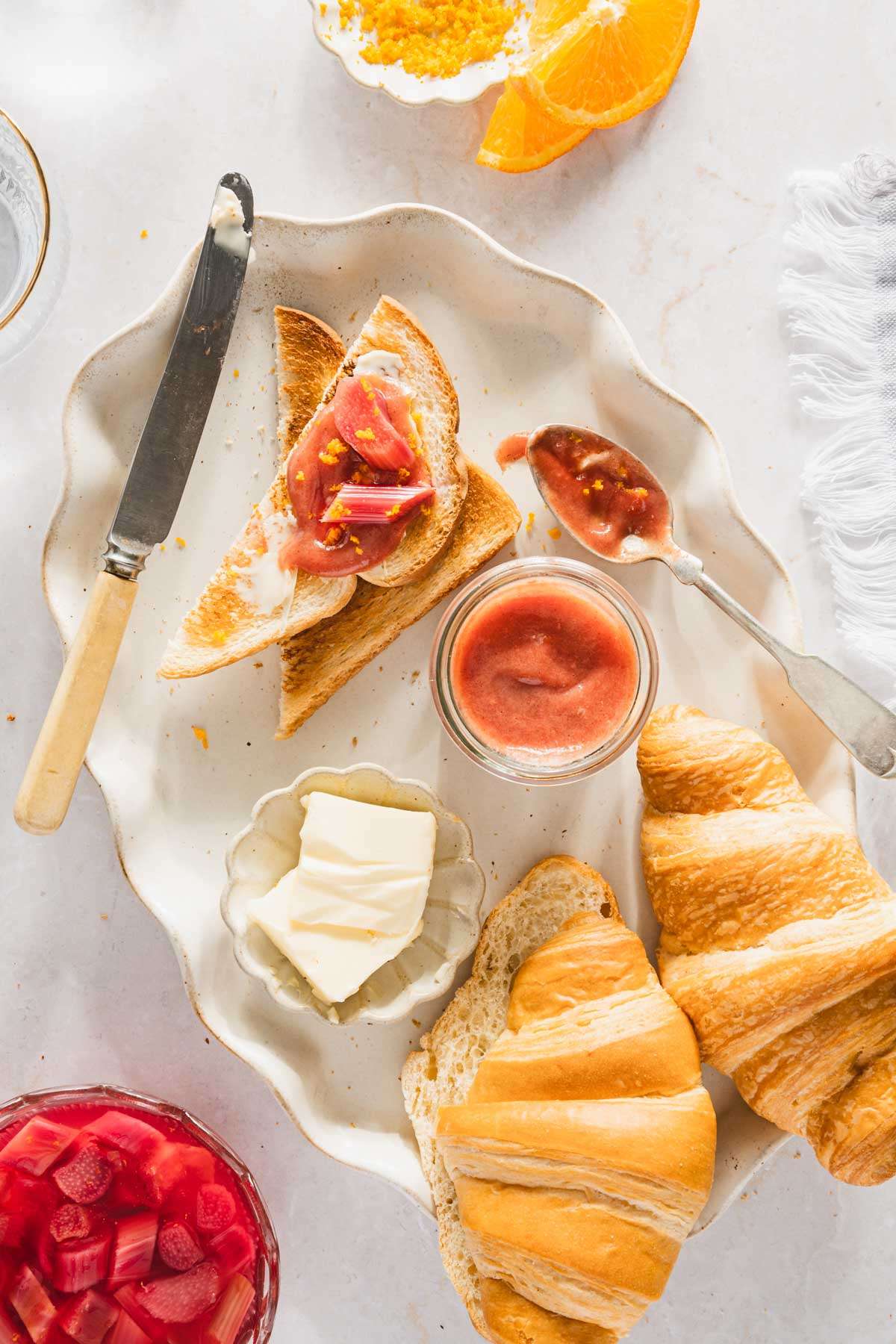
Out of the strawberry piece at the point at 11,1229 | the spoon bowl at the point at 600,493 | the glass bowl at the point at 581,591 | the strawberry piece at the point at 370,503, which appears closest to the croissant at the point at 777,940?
the glass bowl at the point at 581,591

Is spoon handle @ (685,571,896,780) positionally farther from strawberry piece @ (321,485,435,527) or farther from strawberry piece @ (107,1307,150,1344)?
strawberry piece @ (107,1307,150,1344)

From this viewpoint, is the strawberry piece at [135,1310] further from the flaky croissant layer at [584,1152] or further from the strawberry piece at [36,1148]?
the flaky croissant layer at [584,1152]

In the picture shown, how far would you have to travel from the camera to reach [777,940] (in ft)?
7.06

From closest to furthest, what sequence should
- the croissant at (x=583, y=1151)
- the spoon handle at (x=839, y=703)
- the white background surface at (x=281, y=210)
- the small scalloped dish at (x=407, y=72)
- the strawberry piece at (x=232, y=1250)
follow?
the croissant at (x=583, y=1151) → the spoon handle at (x=839, y=703) → the strawberry piece at (x=232, y=1250) → the small scalloped dish at (x=407, y=72) → the white background surface at (x=281, y=210)

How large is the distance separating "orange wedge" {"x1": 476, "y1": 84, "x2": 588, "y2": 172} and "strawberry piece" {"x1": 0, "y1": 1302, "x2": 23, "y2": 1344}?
2903 mm

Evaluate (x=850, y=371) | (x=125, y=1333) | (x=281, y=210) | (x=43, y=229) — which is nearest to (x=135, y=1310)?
(x=125, y=1333)

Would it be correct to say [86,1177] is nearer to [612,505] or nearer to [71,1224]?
[71,1224]

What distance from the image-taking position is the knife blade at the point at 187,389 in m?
2.33

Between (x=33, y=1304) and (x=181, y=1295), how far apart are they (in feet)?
1.07

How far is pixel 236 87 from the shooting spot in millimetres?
2609

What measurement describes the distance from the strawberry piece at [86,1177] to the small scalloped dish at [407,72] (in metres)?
2.57

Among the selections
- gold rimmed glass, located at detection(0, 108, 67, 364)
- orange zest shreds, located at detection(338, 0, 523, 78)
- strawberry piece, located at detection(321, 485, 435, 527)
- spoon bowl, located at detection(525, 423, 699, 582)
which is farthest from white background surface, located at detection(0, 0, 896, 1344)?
strawberry piece, located at detection(321, 485, 435, 527)

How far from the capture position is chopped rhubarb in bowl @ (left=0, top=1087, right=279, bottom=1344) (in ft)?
7.50

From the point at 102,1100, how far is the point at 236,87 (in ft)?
8.33
